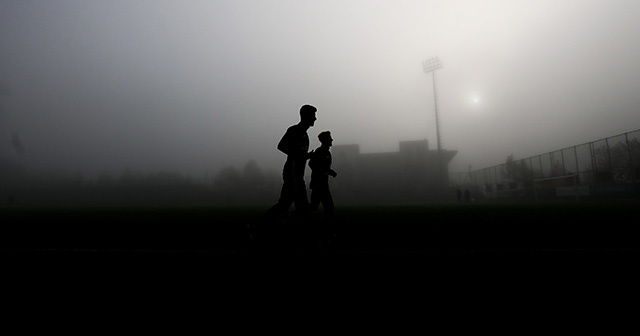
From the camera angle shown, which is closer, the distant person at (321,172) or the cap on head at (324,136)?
the distant person at (321,172)

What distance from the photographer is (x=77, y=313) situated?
251 cm

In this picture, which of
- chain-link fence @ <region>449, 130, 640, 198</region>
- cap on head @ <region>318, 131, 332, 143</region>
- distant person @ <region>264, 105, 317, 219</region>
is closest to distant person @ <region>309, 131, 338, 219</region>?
cap on head @ <region>318, 131, 332, 143</region>

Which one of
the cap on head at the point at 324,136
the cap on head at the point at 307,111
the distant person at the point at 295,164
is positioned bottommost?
the distant person at the point at 295,164

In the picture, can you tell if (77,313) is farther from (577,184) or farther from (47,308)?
(577,184)

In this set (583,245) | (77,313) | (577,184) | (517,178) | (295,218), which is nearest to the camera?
(77,313)

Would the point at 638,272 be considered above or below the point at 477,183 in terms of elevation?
below

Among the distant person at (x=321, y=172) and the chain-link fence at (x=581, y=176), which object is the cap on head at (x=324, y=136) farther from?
the chain-link fence at (x=581, y=176)

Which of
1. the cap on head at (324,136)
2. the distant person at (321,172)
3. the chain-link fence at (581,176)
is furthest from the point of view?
the chain-link fence at (581,176)

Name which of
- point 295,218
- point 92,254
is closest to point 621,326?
point 295,218

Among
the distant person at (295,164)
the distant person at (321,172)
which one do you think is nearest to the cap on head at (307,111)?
the distant person at (295,164)

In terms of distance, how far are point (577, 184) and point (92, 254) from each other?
41145mm

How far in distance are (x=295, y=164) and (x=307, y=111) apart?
2.76 ft

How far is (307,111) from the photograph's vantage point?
19.5 feet

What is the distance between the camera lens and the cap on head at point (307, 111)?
19.5 feet
